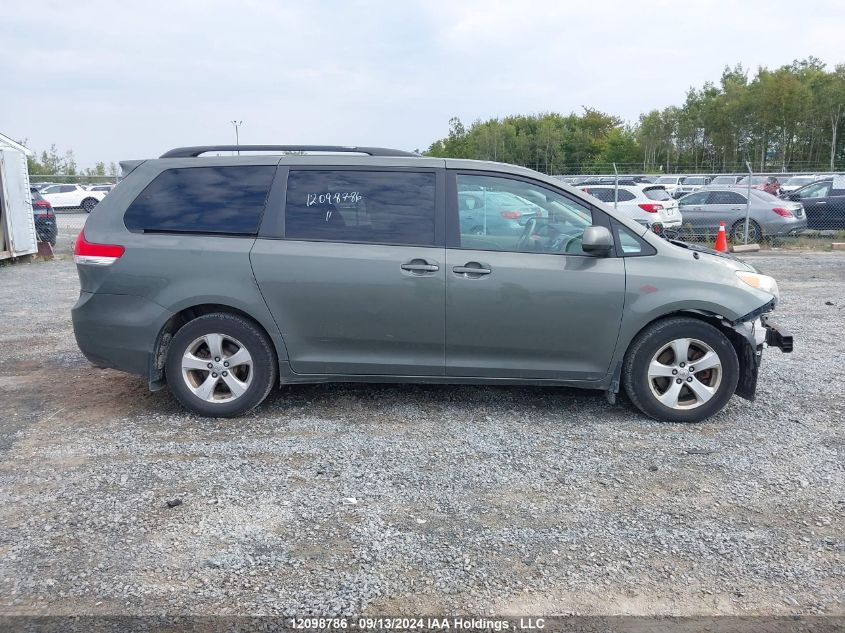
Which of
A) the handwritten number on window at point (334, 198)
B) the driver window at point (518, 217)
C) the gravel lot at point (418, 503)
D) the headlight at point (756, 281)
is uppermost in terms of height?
the handwritten number on window at point (334, 198)

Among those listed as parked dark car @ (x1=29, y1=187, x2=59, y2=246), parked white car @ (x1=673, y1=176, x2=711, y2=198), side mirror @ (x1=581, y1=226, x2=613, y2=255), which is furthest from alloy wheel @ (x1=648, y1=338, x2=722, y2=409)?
parked white car @ (x1=673, y1=176, x2=711, y2=198)

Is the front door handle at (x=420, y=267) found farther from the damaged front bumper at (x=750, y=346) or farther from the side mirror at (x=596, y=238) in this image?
the damaged front bumper at (x=750, y=346)

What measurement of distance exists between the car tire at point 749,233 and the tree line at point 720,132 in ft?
100

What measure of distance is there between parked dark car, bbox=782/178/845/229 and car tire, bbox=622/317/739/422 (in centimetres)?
1587

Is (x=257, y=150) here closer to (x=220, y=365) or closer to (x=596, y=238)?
(x=220, y=365)

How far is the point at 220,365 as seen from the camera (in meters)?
5.16

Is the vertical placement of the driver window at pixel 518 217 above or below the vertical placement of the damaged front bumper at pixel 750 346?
above

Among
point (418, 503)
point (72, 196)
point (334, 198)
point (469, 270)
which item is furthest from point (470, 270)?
point (72, 196)

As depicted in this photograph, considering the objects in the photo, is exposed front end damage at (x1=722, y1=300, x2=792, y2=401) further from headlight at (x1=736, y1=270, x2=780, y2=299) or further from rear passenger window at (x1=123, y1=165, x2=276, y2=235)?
rear passenger window at (x1=123, y1=165, x2=276, y2=235)

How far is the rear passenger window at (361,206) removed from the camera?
203 inches

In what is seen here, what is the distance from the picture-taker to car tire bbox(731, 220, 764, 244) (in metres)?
17.1

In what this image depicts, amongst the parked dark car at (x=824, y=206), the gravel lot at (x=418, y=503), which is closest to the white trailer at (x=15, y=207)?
the gravel lot at (x=418, y=503)

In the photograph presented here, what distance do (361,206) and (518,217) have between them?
1093 millimetres

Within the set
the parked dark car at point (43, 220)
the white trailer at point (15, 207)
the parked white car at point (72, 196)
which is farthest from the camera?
the parked white car at point (72, 196)
